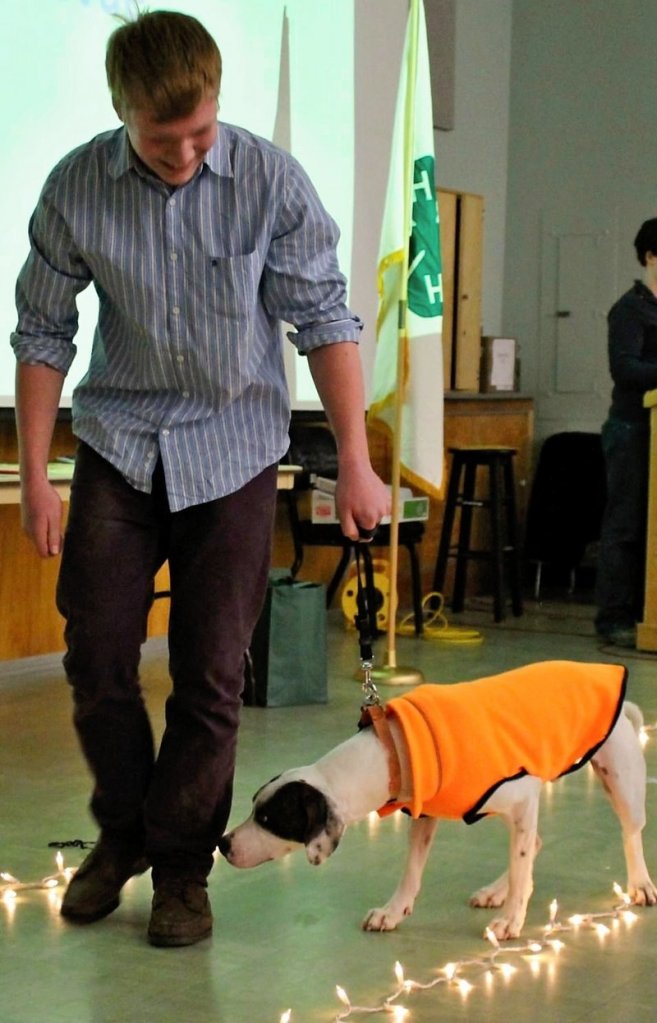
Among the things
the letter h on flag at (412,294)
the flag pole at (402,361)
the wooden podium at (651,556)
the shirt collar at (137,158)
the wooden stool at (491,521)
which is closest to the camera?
the shirt collar at (137,158)

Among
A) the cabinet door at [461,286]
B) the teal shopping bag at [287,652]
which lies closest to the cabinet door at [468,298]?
the cabinet door at [461,286]

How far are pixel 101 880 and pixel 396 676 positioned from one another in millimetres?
2751

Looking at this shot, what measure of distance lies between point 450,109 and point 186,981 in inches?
243

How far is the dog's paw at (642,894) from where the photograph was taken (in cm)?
292

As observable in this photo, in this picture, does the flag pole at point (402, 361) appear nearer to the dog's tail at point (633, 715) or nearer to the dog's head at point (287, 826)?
the dog's tail at point (633, 715)

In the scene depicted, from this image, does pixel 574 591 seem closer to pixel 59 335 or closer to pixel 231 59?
pixel 231 59

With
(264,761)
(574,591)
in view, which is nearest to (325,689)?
(264,761)

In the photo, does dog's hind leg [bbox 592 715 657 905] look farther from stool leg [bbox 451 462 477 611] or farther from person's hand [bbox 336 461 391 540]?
stool leg [bbox 451 462 477 611]

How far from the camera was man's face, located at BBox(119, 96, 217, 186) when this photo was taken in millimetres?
2301

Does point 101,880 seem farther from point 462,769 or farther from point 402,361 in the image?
point 402,361

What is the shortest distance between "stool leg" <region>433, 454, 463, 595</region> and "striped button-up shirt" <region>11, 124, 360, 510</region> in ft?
15.6

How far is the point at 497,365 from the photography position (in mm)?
8086

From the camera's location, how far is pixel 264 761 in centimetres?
420

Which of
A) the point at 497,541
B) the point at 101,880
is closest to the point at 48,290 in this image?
the point at 101,880
